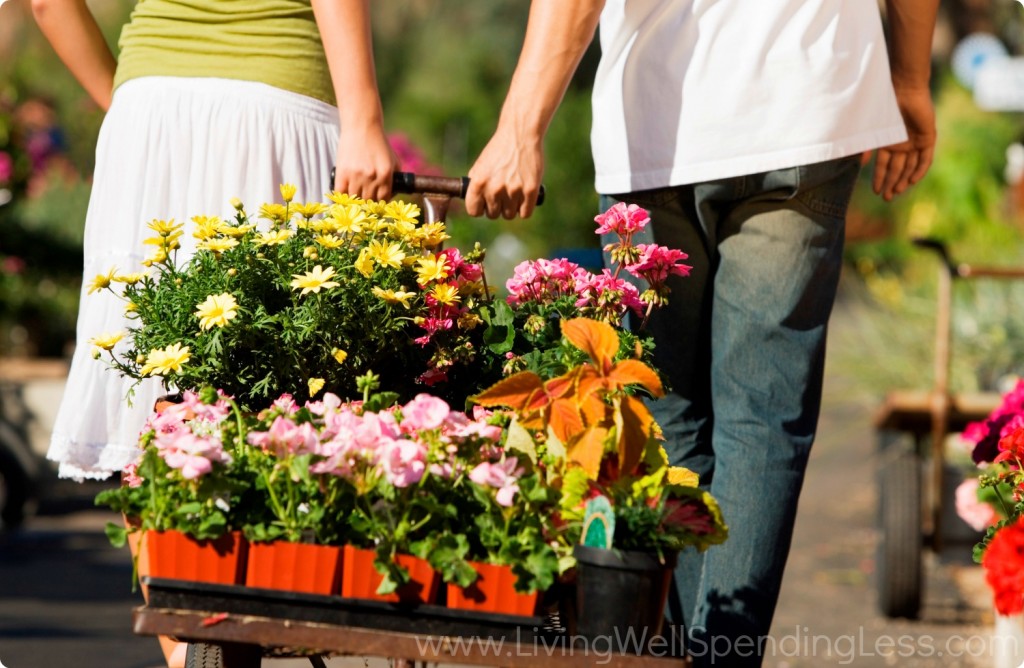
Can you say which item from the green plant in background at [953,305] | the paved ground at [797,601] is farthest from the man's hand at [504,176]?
the green plant in background at [953,305]

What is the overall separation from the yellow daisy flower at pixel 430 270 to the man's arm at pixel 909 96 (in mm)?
1116

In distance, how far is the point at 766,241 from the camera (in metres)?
2.54

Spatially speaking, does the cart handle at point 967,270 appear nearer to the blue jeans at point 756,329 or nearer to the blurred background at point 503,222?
the blurred background at point 503,222

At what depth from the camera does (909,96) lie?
2918mm

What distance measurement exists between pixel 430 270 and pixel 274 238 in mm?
245

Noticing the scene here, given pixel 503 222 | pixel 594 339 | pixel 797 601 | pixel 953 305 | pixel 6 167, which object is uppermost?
pixel 503 222

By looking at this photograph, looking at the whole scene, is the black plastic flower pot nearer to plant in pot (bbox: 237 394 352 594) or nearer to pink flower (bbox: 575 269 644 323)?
plant in pot (bbox: 237 394 352 594)

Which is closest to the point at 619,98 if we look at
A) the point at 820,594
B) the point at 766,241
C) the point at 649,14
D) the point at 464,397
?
the point at 649,14

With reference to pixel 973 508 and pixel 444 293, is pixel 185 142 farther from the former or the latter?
pixel 973 508

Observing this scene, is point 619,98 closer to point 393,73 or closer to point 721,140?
point 721,140

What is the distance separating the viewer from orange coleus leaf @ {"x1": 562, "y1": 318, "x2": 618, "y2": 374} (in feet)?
6.53

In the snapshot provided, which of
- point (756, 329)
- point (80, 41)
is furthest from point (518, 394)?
point (80, 41)

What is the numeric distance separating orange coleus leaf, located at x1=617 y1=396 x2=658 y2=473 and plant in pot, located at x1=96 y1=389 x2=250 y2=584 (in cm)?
51

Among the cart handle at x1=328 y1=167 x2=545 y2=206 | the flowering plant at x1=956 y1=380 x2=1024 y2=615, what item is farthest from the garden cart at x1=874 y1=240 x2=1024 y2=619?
the cart handle at x1=328 y1=167 x2=545 y2=206
